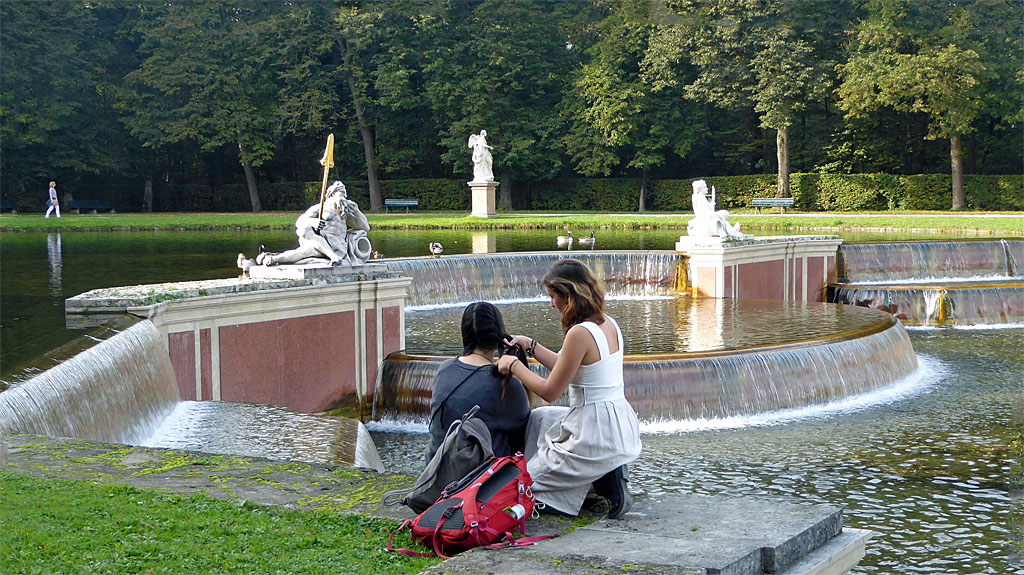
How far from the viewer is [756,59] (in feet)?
132

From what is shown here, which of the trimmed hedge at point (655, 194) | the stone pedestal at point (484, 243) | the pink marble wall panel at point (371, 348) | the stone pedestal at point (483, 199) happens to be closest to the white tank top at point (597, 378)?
the pink marble wall panel at point (371, 348)

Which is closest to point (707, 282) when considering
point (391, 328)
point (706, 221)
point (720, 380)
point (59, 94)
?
point (706, 221)

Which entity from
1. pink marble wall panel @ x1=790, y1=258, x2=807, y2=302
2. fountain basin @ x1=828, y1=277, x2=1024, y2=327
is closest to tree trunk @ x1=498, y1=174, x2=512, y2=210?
pink marble wall panel @ x1=790, y1=258, x2=807, y2=302

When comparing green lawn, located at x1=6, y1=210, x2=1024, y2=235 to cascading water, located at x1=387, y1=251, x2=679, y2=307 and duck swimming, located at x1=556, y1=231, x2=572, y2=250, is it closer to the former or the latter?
duck swimming, located at x1=556, y1=231, x2=572, y2=250

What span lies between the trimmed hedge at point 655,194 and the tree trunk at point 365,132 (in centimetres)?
153

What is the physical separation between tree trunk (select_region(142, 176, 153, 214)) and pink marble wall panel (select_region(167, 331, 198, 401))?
39501 mm

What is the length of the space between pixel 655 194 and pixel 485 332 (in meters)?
42.2

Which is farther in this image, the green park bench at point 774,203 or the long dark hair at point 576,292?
the green park bench at point 774,203

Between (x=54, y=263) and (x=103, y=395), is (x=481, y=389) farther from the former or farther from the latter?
(x=54, y=263)

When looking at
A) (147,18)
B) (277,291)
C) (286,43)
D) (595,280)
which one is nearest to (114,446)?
(595,280)

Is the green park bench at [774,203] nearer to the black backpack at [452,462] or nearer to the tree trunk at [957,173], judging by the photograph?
the tree trunk at [957,173]

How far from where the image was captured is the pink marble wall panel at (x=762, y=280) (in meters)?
19.3

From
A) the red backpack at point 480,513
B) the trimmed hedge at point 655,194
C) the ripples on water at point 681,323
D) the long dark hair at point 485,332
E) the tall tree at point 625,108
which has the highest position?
the tall tree at point 625,108

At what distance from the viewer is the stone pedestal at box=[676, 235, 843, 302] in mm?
18766
